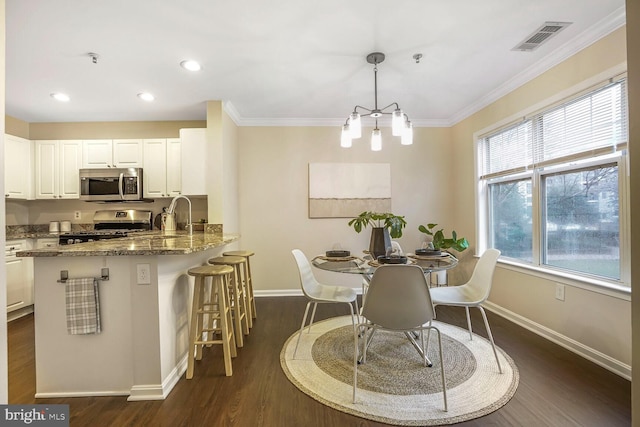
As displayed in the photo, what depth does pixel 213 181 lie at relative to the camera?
3287 millimetres

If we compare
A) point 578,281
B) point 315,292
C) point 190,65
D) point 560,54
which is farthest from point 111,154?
point 578,281

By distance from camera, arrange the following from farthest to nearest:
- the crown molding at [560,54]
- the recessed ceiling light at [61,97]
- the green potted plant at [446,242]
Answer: the green potted plant at [446,242] < the recessed ceiling light at [61,97] < the crown molding at [560,54]

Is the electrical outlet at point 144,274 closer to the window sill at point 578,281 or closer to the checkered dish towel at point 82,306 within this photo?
the checkered dish towel at point 82,306

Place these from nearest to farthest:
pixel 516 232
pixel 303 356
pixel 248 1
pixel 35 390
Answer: pixel 248 1, pixel 35 390, pixel 303 356, pixel 516 232

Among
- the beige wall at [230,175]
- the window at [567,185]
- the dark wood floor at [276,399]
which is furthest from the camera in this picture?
the beige wall at [230,175]

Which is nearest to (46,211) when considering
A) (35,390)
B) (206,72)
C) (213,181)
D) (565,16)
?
(213,181)

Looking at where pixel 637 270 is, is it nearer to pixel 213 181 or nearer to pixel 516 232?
pixel 516 232

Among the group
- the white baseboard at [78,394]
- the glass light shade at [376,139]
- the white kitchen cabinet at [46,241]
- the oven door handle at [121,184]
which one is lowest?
the white baseboard at [78,394]

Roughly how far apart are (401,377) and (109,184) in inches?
167

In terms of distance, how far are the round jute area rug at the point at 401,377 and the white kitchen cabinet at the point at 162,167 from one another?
2.70 meters

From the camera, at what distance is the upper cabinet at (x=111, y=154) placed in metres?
3.85

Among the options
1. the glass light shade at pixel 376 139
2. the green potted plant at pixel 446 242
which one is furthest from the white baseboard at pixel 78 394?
the green potted plant at pixel 446 242

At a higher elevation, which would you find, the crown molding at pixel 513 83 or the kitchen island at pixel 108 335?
the crown molding at pixel 513 83

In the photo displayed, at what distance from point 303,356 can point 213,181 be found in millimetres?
2168
